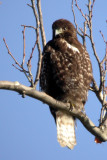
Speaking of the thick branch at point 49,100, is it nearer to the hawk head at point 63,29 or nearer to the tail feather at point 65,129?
the tail feather at point 65,129

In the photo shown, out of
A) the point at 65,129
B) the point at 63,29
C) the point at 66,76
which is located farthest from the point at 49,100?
the point at 63,29

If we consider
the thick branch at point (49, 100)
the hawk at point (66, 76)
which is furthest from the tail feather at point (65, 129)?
the thick branch at point (49, 100)

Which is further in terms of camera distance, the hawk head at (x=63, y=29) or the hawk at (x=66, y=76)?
the hawk head at (x=63, y=29)

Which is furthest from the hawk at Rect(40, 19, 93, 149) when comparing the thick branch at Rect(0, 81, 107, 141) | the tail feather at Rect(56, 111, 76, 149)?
the thick branch at Rect(0, 81, 107, 141)

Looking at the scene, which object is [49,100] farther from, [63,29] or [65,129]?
[63,29]

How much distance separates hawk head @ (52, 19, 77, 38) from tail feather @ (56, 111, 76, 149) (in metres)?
1.16

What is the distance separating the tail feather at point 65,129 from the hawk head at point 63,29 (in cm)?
116

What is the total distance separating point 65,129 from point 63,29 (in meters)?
1.48

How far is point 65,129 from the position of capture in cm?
455

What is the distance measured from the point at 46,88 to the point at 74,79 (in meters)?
0.42

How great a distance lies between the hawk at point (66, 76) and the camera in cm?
434

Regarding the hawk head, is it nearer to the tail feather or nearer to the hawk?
the hawk

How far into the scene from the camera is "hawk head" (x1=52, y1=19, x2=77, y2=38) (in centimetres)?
475

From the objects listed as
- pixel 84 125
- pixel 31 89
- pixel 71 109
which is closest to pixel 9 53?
pixel 31 89
